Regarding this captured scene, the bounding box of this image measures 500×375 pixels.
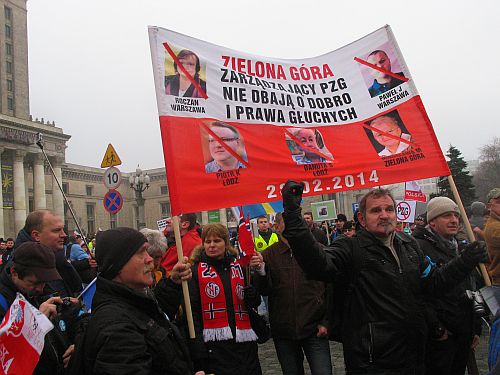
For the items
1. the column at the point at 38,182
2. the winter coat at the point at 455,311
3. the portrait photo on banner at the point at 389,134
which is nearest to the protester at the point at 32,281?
the winter coat at the point at 455,311

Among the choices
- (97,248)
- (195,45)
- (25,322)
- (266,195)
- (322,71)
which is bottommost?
(25,322)

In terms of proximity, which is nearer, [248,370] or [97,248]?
[97,248]

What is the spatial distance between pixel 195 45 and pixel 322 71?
46.8 inches

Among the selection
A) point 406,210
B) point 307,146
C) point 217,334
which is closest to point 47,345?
point 217,334

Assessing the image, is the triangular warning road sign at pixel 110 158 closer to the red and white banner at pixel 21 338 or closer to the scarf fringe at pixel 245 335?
the scarf fringe at pixel 245 335

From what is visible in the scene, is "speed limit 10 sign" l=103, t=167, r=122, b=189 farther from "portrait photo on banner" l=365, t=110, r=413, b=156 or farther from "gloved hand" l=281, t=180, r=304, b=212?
"gloved hand" l=281, t=180, r=304, b=212

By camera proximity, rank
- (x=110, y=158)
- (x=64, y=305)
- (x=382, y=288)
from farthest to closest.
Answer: (x=110, y=158) → (x=64, y=305) → (x=382, y=288)

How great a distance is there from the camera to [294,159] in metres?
4.27

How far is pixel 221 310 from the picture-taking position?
4090 mm

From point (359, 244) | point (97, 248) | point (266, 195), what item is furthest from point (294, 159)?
point (97, 248)

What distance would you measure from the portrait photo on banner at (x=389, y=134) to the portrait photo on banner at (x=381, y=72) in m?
0.27

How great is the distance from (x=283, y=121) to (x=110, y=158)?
8385 millimetres

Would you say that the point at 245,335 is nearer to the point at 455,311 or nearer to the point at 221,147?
the point at 221,147

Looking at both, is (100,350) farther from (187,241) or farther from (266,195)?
(187,241)
